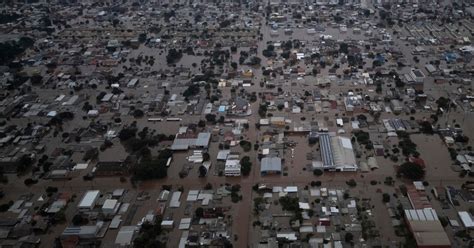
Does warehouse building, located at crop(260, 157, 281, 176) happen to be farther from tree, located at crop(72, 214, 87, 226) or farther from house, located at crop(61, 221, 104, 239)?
tree, located at crop(72, 214, 87, 226)

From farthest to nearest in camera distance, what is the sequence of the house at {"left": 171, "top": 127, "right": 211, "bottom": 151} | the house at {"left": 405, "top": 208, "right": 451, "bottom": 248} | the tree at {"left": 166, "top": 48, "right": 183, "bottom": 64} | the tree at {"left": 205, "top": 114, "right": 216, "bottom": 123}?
the tree at {"left": 166, "top": 48, "right": 183, "bottom": 64} → the tree at {"left": 205, "top": 114, "right": 216, "bottom": 123} → the house at {"left": 171, "top": 127, "right": 211, "bottom": 151} → the house at {"left": 405, "top": 208, "right": 451, "bottom": 248}

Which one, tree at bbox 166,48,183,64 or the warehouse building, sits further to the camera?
tree at bbox 166,48,183,64

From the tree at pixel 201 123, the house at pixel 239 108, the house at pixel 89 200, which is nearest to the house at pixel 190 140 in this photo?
the tree at pixel 201 123

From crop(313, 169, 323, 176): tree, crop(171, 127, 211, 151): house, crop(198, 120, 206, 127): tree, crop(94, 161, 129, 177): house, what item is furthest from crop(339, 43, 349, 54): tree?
crop(94, 161, 129, 177): house

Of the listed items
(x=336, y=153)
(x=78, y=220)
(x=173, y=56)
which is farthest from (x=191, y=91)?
(x=78, y=220)

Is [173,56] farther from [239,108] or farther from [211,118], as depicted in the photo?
[211,118]

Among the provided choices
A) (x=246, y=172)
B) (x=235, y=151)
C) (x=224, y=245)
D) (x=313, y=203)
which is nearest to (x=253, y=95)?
(x=235, y=151)

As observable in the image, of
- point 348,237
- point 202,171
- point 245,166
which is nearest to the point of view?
point 348,237
